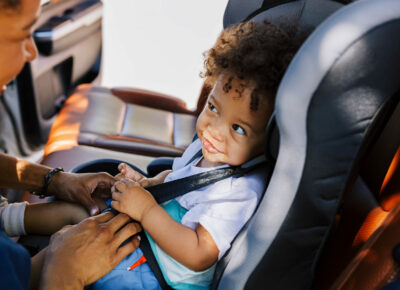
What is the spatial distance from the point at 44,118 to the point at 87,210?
5.02 feet

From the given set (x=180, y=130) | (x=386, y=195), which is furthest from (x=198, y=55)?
(x=386, y=195)

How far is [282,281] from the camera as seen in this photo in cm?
99

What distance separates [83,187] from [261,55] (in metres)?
0.69

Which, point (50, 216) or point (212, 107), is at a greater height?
point (212, 107)

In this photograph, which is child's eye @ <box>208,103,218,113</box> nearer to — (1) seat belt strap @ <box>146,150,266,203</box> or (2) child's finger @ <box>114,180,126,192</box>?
(1) seat belt strap @ <box>146,150,266,203</box>

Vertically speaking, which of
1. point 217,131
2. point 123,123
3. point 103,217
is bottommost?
point 123,123

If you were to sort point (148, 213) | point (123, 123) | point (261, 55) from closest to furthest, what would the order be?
point (261, 55), point (148, 213), point (123, 123)

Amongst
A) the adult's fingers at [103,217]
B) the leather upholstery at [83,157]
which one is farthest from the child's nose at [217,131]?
the leather upholstery at [83,157]

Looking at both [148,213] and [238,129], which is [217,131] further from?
[148,213]

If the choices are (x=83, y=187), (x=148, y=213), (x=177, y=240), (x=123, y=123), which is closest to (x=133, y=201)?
(x=148, y=213)

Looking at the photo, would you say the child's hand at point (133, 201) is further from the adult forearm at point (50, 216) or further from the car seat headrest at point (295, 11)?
the car seat headrest at point (295, 11)

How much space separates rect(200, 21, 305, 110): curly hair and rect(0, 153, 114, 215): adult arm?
1.82ft

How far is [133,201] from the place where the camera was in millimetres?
1093

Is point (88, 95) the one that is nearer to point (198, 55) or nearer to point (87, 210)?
point (87, 210)
